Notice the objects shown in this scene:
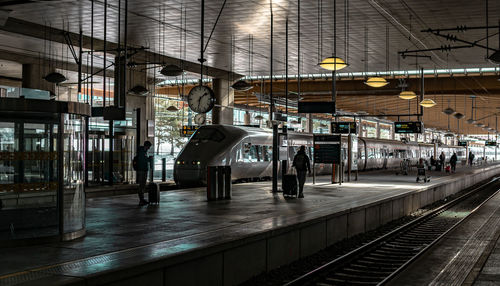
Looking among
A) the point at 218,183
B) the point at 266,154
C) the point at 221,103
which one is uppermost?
the point at 221,103

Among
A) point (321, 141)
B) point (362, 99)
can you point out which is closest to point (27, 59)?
point (321, 141)

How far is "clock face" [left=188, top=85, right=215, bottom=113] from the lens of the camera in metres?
16.4

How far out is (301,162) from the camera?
1577 centimetres

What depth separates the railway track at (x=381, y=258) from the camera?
8961 millimetres

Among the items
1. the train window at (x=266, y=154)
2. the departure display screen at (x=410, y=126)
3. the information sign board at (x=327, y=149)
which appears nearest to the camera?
the information sign board at (x=327, y=149)

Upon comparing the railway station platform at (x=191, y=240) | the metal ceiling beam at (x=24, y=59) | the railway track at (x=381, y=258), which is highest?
the metal ceiling beam at (x=24, y=59)

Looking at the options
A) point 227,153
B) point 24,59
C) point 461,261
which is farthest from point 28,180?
point 24,59

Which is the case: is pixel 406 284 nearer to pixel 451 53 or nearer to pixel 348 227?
pixel 348 227

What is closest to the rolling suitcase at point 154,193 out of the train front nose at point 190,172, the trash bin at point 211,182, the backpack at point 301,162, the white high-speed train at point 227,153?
the trash bin at point 211,182

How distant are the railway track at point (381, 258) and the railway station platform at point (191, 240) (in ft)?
2.47

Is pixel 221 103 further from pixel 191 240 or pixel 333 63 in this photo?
pixel 191 240

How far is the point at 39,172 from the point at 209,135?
47.6ft

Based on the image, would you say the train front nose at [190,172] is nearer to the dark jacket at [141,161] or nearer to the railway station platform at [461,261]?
the dark jacket at [141,161]

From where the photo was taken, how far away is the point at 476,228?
15.2m
